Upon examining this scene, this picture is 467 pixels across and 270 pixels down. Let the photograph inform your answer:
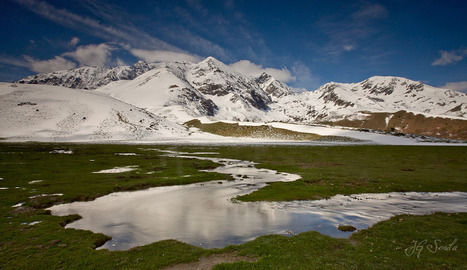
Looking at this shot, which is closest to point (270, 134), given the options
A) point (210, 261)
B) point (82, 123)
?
point (82, 123)

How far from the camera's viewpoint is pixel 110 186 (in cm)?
3131

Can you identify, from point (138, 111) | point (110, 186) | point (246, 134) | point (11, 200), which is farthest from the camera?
point (138, 111)

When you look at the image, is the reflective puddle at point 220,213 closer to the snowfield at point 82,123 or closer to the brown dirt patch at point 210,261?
the brown dirt patch at point 210,261

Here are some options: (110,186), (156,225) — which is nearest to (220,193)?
(156,225)

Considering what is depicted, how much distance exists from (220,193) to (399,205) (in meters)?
20.6

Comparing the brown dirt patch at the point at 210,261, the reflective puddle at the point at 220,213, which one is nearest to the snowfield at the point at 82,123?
the reflective puddle at the point at 220,213

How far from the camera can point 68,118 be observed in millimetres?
136000

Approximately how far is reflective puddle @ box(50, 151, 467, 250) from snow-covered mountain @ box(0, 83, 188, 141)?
118 metres

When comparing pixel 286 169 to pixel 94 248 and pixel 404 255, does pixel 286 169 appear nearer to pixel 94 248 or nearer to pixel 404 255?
pixel 404 255
